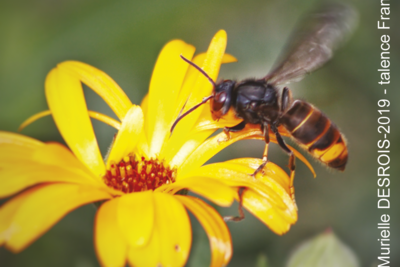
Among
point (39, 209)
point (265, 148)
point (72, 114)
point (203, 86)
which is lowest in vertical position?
point (39, 209)

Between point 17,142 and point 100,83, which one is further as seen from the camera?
point 100,83

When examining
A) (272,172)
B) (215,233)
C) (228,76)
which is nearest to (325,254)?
(272,172)

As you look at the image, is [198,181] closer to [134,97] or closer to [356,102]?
[134,97]

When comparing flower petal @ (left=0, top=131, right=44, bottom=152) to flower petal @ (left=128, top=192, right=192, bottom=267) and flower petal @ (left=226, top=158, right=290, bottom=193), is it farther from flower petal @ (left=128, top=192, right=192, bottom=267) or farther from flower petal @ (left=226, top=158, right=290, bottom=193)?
flower petal @ (left=226, top=158, right=290, bottom=193)

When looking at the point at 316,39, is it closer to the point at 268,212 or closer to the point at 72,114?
the point at 268,212

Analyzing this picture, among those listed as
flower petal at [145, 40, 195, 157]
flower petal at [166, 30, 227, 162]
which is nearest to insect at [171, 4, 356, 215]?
flower petal at [166, 30, 227, 162]

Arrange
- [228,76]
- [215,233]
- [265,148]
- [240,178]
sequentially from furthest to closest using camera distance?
[228,76] < [265,148] < [240,178] < [215,233]

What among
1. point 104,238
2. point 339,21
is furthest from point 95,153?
point 339,21
